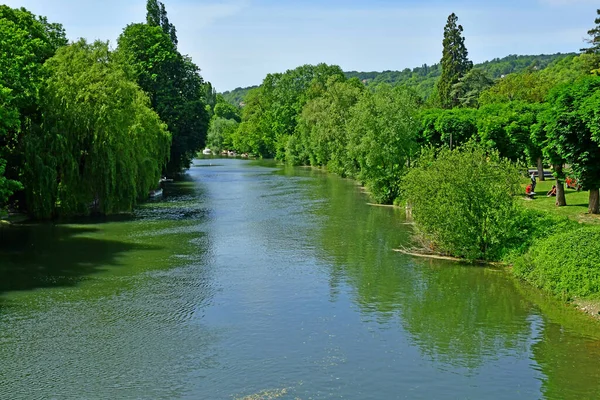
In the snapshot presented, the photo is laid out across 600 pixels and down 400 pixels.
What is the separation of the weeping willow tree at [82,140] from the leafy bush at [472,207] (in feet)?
80.5

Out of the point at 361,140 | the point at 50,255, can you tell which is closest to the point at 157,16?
the point at 361,140

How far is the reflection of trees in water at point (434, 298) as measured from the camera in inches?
886

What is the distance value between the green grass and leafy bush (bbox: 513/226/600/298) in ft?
20.4

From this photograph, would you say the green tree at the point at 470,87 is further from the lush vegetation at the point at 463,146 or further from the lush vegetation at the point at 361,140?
the lush vegetation at the point at 361,140

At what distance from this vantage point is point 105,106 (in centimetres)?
4734

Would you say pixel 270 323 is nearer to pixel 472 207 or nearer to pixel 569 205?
pixel 472 207

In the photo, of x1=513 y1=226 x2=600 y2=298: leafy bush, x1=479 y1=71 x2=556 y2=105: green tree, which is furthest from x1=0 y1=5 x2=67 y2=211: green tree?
x1=479 y1=71 x2=556 y2=105: green tree

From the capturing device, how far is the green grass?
3569 centimetres

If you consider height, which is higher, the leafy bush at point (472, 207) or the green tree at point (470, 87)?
the green tree at point (470, 87)

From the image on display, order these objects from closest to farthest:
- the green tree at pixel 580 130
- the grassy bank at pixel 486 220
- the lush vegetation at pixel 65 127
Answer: the grassy bank at pixel 486 220
the green tree at pixel 580 130
the lush vegetation at pixel 65 127

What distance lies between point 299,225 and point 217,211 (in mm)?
10551

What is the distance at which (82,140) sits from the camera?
4706 centimetres

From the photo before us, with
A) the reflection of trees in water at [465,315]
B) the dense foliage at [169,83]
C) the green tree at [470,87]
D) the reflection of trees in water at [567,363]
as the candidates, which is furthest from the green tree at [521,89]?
the reflection of trees in water at [567,363]

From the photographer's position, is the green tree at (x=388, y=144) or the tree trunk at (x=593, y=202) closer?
the tree trunk at (x=593, y=202)
